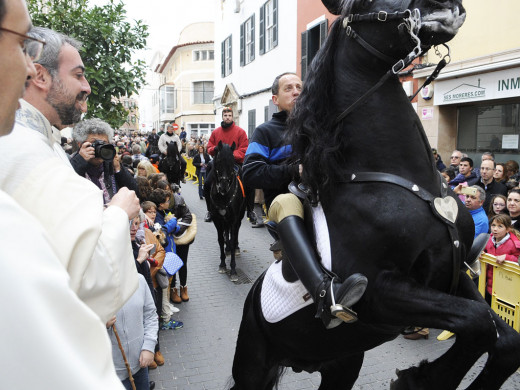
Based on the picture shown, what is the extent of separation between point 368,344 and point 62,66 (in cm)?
209

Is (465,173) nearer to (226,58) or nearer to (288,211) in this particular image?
(288,211)

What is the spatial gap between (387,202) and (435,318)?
0.54 metres

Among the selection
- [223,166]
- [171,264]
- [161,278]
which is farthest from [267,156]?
[223,166]

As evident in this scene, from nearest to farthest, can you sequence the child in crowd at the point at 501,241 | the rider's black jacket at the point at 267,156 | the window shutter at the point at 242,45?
the rider's black jacket at the point at 267,156, the child in crowd at the point at 501,241, the window shutter at the point at 242,45

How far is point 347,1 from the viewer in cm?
241

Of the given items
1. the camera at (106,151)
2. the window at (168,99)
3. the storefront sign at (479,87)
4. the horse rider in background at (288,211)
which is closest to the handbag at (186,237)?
the camera at (106,151)

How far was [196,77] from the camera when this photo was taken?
146 feet

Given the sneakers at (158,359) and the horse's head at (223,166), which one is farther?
the horse's head at (223,166)

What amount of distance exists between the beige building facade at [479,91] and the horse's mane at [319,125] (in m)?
7.57

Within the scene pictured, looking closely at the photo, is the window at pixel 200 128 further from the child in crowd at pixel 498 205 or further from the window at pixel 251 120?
the child in crowd at pixel 498 205

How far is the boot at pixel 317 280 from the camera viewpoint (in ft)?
6.75

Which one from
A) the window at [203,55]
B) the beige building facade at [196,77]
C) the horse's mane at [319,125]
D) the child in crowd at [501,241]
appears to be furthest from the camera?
the beige building facade at [196,77]

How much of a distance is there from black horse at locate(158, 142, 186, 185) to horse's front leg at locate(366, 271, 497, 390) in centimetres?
1115

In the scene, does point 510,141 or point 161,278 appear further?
point 510,141
